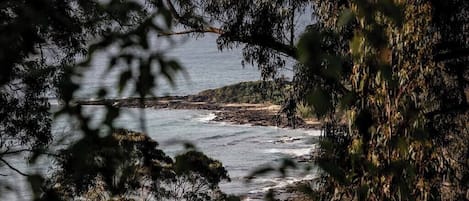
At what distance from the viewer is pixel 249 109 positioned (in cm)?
3030

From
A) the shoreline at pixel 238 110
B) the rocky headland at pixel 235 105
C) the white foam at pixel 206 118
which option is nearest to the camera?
the shoreline at pixel 238 110

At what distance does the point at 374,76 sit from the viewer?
1.57 meters

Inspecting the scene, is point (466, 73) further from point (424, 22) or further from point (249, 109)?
point (249, 109)

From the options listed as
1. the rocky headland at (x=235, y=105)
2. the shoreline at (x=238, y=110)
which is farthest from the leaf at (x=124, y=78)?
the rocky headland at (x=235, y=105)

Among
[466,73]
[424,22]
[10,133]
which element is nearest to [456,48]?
[466,73]

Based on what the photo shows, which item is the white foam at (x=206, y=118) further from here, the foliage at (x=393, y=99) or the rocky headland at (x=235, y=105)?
the foliage at (x=393, y=99)

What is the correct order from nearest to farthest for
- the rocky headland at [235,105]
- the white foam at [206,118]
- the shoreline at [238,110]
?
1. the shoreline at [238,110]
2. the rocky headland at [235,105]
3. the white foam at [206,118]

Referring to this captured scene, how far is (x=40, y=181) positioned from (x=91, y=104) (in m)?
0.13

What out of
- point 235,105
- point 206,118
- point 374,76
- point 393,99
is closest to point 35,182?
point 374,76

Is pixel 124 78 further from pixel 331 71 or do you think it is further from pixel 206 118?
pixel 206 118

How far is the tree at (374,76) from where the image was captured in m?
0.78

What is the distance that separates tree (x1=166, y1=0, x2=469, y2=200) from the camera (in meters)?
0.78

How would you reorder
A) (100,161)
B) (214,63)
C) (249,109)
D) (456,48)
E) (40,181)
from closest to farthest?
(40,181), (100,161), (456,48), (249,109), (214,63)

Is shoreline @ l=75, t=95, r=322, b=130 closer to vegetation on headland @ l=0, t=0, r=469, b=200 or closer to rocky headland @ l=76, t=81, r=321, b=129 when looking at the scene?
rocky headland @ l=76, t=81, r=321, b=129
